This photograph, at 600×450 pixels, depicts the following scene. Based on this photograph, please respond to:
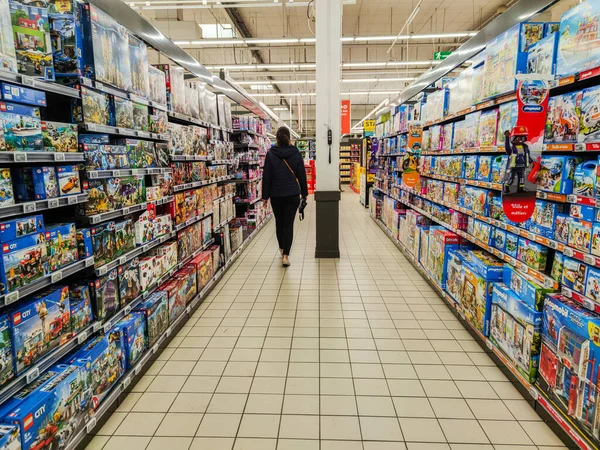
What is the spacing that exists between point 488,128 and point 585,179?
4.39 ft

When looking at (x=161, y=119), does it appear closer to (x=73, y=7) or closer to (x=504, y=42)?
(x=73, y=7)

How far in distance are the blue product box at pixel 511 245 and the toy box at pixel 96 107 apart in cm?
299

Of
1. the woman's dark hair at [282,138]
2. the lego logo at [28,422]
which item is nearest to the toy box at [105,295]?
the lego logo at [28,422]

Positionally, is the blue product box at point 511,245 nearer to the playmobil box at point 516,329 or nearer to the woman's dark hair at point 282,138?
the playmobil box at point 516,329

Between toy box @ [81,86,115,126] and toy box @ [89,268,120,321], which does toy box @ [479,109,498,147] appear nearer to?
toy box @ [81,86,115,126]

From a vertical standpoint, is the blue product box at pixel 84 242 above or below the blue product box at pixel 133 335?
above

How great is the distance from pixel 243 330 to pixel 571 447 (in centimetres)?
260

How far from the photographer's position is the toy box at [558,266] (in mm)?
2336

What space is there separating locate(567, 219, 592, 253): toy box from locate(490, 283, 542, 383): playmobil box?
0.53 meters

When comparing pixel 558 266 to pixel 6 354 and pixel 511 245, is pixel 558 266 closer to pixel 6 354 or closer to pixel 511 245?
pixel 511 245

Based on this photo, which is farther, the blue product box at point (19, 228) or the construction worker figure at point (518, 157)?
the construction worker figure at point (518, 157)

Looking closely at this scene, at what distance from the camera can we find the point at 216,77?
224 inches

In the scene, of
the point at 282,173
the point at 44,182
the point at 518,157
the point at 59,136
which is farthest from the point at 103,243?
the point at 282,173

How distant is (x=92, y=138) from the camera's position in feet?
7.93
